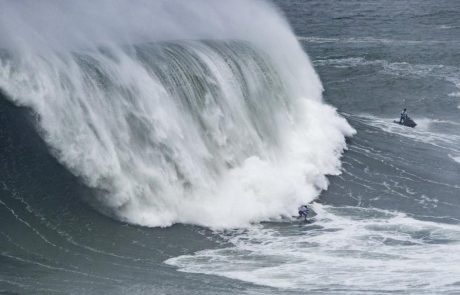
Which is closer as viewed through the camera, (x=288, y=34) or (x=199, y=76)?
(x=199, y=76)

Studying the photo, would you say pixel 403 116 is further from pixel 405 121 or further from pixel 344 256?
pixel 344 256

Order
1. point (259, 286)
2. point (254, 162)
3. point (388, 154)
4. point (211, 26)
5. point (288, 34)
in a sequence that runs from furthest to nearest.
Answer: point (288, 34) < point (211, 26) < point (388, 154) < point (254, 162) < point (259, 286)

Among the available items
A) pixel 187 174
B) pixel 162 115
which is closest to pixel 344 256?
pixel 187 174

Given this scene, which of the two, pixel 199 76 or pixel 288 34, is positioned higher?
pixel 288 34

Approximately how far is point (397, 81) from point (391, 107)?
15.5 feet

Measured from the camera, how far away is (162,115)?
22.5 metres

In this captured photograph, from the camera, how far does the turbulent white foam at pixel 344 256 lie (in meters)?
16.8

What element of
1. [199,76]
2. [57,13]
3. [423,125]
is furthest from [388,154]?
[57,13]

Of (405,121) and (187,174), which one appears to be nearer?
(187,174)

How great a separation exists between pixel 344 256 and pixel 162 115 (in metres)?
6.76

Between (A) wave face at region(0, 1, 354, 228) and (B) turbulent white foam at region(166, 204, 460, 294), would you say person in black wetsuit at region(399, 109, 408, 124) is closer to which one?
(A) wave face at region(0, 1, 354, 228)

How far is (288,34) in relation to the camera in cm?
3906

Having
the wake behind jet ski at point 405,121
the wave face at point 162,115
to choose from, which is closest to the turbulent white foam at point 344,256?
the wave face at point 162,115

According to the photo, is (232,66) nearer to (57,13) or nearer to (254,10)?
(57,13)
